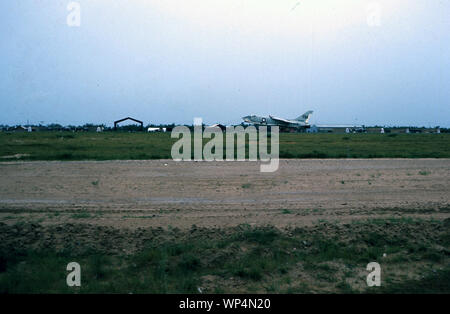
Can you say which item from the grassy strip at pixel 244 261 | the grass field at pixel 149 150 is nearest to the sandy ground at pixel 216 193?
the grassy strip at pixel 244 261

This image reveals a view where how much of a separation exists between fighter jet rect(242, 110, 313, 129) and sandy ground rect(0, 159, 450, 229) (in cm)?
4787

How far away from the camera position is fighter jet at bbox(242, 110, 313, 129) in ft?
230

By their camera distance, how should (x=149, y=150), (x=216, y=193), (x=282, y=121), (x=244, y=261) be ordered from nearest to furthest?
(x=244, y=261)
(x=216, y=193)
(x=149, y=150)
(x=282, y=121)

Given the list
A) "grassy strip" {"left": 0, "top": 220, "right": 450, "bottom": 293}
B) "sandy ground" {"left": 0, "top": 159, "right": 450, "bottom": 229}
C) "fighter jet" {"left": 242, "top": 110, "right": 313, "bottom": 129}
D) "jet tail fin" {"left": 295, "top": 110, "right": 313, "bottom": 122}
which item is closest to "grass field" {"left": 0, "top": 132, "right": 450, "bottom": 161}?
"sandy ground" {"left": 0, "top": 159, "right": 450, "bottom": 229}

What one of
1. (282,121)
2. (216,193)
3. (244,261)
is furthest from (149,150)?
(282,121)

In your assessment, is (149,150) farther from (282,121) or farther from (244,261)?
(282,121)

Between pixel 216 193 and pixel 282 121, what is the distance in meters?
67.6

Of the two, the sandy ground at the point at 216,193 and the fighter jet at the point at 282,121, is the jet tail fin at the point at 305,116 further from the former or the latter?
the sandy ground at the point at 216,193

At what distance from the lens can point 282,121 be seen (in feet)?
264

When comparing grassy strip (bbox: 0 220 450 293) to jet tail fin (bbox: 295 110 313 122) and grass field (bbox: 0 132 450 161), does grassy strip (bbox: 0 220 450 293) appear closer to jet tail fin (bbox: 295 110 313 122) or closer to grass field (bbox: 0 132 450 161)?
grass field (bbox: 0 132 450 161)

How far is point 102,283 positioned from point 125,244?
1.51 m

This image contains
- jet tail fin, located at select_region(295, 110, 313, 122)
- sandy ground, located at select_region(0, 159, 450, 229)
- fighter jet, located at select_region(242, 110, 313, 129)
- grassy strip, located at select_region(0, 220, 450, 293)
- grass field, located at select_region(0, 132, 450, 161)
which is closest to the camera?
grassy strip, located at select_region(0, 220, 450, 293)

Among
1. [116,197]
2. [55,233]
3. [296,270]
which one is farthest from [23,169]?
[296,270]

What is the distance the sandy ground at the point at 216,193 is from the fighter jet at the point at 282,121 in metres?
47.9
